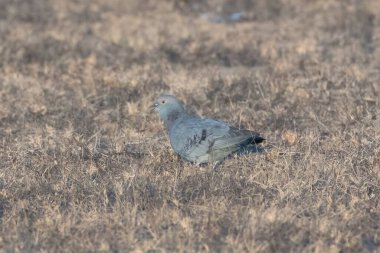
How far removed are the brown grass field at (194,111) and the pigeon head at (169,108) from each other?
35cm

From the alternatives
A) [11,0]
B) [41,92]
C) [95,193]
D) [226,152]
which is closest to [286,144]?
[226,152]

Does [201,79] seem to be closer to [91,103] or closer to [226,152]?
[91,103]

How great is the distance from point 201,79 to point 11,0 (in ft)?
24.1

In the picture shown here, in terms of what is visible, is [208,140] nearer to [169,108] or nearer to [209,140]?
[209,140]

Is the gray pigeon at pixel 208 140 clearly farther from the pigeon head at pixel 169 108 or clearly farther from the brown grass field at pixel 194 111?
the pigeon head at pixel 169 108

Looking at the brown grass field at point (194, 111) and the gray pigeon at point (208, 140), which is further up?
the gray pigeon at point (208, 140)

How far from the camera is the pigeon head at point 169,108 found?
7098 millimetres

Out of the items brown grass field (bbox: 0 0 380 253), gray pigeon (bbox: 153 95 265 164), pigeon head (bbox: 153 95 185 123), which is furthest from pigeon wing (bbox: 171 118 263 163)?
A: pigeon head (bbox: 153 95 185 123)

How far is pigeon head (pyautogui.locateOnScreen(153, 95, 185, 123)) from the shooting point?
7098 mm

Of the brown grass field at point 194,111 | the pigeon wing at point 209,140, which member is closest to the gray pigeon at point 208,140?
the pigeon wing at point 209,140

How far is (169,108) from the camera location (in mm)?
7176

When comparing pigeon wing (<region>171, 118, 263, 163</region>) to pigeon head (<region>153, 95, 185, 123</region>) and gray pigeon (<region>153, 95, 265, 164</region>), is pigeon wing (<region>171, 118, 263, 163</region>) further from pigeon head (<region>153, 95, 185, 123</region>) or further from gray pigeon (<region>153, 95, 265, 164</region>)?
pigeon head (<region>153, 95, 185, 123</region>)

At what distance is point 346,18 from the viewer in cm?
1362

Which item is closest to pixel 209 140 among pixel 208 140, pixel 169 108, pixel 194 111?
pixel 208 140
